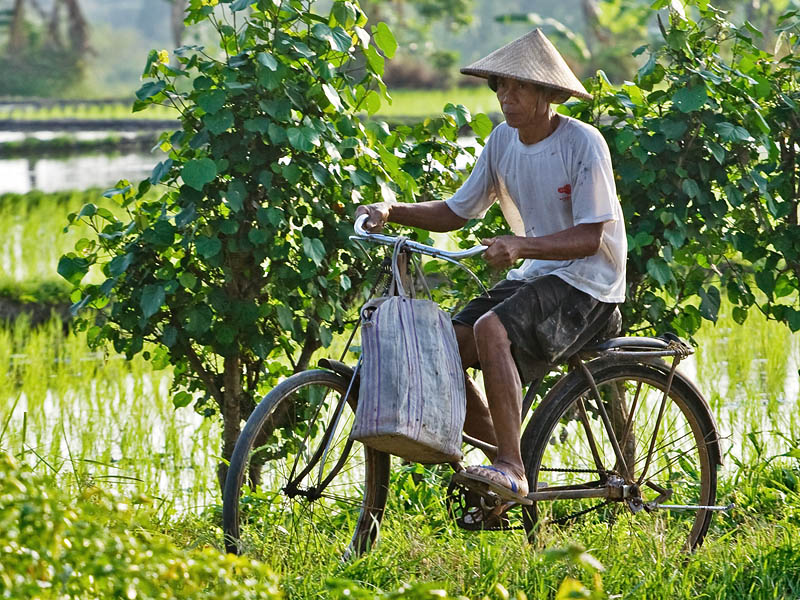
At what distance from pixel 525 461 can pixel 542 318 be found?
0.35 metres

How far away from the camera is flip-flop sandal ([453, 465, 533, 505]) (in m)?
2.84

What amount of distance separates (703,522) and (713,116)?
3.55 ft

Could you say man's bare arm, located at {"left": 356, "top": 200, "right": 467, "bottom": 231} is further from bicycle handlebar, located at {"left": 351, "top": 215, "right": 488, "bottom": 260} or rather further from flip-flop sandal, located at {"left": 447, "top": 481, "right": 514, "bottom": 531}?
flip-flop sandal, located at {"left": 447, "top": 481, "right": 514, "bottom": 531}

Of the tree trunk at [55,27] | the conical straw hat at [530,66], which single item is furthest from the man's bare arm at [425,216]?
the tree trunk at [55,27]

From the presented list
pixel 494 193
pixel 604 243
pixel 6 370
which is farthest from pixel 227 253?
pixel 6 370

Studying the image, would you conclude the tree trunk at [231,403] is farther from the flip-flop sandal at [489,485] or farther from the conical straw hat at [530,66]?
the conical straw hat at [530,66]

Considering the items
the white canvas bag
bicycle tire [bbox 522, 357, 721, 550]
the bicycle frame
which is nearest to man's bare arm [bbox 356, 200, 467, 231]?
the bicycle frame

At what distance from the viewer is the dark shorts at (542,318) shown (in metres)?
2.93

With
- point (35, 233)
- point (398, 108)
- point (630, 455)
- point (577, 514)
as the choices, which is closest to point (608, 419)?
point (577, 514)

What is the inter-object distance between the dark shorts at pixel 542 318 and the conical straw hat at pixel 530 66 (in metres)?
0.45

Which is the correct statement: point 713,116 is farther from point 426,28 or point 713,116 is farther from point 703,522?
point 426,28

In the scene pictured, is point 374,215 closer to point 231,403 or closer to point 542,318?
point 542,318

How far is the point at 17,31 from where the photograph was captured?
32531 mm

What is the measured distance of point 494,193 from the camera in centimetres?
316
